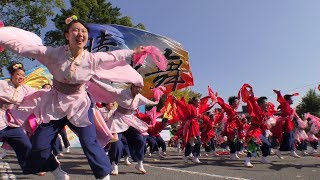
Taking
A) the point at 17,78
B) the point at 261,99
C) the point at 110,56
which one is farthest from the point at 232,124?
the point at 110,56

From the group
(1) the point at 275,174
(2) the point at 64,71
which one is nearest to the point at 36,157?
(2) the point at 64,71

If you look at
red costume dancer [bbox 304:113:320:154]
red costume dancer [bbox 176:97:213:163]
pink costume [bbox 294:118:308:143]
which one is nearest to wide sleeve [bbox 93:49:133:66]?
red costume dancer [bbox 176:97:213:163]

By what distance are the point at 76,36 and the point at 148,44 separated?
9968mm

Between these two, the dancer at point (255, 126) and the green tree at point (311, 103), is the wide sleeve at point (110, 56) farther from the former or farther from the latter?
the green tree at point (311, 103)

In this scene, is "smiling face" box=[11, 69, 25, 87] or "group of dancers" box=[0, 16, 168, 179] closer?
"group of dancers" box=[0, 16, 168, 179]

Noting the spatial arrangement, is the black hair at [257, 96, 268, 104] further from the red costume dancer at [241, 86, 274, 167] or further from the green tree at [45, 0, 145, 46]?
the green tree at [45, 0, 145, 46]

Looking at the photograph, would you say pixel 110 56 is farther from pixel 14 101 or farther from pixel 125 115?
pixel 125 115

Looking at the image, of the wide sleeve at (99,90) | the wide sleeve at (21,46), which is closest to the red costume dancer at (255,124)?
the wide sleeve at (99,90)

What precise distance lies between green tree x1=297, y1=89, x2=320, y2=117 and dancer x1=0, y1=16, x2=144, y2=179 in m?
36.4

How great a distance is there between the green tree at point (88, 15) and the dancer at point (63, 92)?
25.8 m

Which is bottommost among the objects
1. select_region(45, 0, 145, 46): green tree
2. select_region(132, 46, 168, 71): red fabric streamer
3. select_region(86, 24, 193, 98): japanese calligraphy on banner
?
select_region(132, 46, 168, 71): red fabric streamer

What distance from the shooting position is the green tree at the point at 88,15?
96.4 feet

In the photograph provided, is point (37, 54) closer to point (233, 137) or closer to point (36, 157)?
point (36, 157)

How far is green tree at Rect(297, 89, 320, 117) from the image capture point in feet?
123
